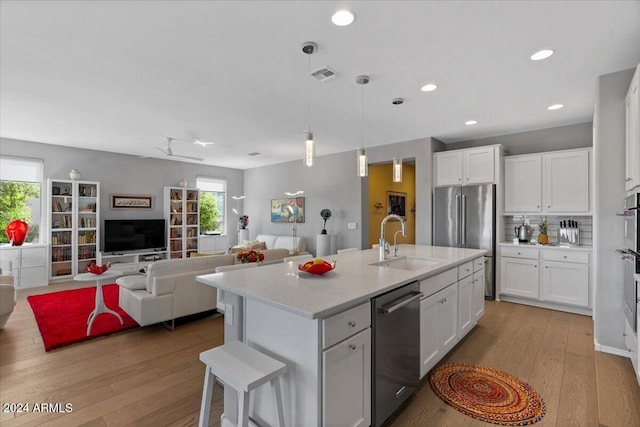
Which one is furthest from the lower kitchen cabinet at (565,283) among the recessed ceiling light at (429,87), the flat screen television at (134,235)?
the flat screen television at (134,235)

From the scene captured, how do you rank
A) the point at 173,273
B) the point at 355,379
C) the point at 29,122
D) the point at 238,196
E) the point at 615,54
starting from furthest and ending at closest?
the point at 238,196 < the point at 29,122 < the point at 173,273 < the point at 615,54 < the point at 355,379

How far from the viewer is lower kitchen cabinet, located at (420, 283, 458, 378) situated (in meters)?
2.30

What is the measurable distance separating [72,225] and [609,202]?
26.8ft

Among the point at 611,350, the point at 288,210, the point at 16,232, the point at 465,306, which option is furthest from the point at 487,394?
the point at 16,232

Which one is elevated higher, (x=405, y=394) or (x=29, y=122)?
(x=29, y=122)

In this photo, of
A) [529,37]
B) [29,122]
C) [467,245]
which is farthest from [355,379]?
[29,122]

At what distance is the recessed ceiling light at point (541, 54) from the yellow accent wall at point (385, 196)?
3.91 m

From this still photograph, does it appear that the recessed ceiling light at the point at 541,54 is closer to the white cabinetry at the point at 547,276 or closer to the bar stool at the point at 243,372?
the white cabinetry at the point at 547,276

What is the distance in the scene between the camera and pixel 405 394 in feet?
6.74

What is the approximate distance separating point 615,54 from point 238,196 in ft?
26.7

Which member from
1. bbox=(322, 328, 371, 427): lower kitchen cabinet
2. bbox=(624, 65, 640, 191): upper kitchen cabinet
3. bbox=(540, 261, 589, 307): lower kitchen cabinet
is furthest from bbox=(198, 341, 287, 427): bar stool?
bbox=(540, 261, 589, 307): lower kitchen cabinet

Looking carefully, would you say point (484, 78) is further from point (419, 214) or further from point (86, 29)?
point (86, 29)

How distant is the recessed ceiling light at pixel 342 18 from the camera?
2.01 m

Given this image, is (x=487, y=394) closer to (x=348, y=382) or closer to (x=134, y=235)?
(x=348, y=382)
